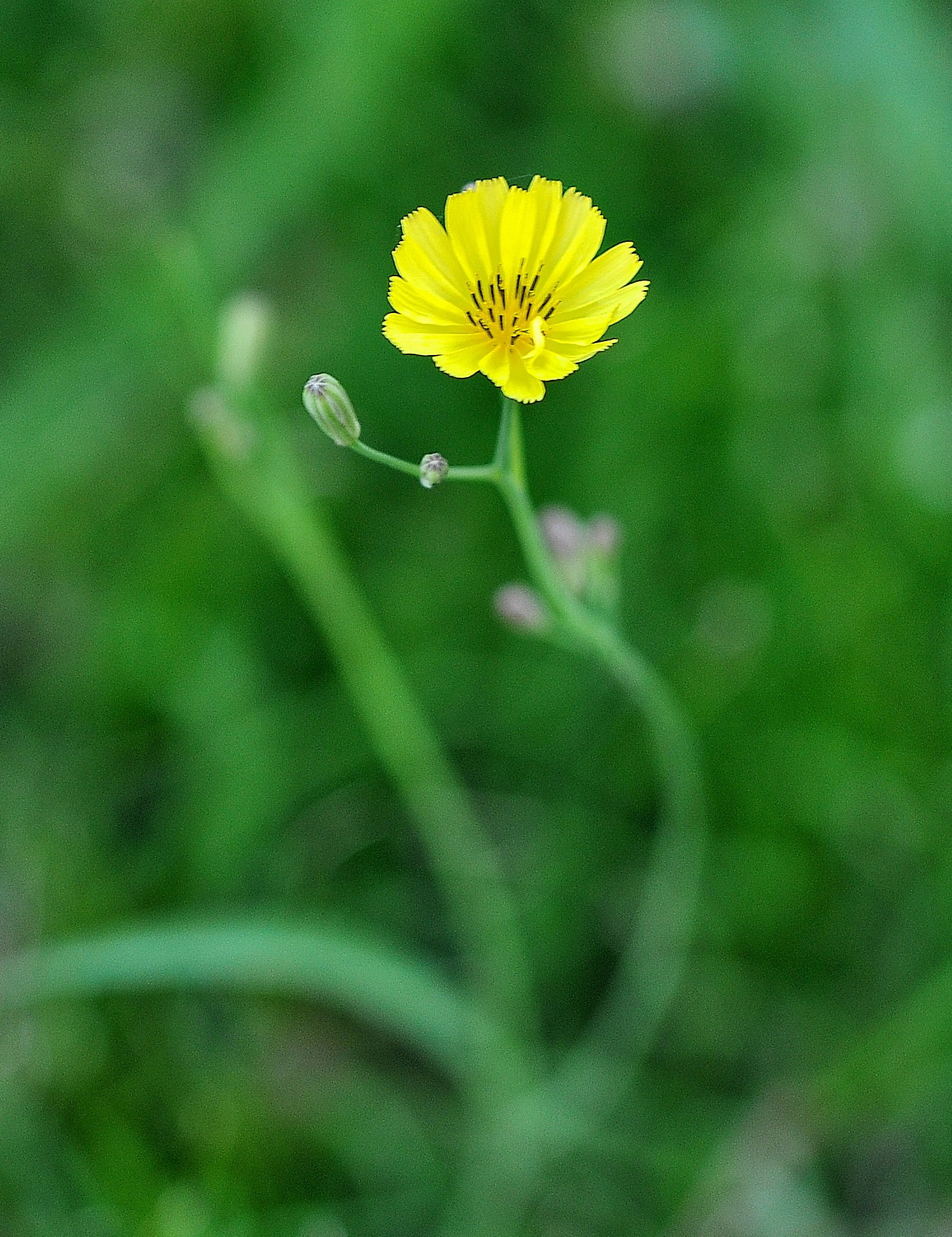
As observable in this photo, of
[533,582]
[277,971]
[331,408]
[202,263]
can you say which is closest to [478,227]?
[331,408]

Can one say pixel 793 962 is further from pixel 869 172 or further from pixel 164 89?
pixel 164 89

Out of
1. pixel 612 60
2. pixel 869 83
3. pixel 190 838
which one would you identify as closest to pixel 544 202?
pixel 190 838

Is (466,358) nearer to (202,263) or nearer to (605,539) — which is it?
(605,539)

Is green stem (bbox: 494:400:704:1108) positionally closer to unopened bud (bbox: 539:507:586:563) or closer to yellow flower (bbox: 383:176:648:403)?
unopened bud (bbox: 539:507:586:563)

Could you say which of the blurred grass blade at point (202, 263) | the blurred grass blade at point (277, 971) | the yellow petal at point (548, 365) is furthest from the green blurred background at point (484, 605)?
the yellow petal at point (548, 365)

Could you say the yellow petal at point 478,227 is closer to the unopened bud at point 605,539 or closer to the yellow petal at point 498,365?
the yellow petal at point 498,365

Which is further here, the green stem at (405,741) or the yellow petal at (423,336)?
the green stem at (405,741)
